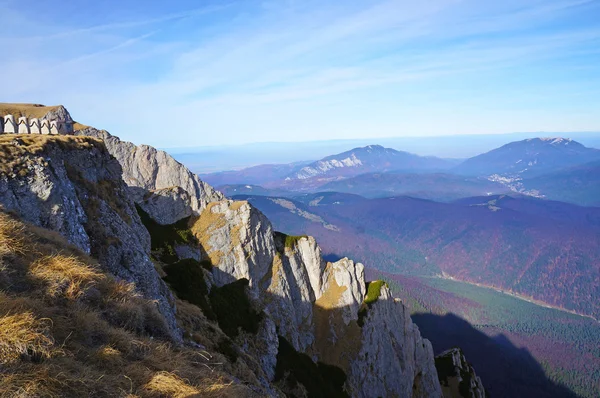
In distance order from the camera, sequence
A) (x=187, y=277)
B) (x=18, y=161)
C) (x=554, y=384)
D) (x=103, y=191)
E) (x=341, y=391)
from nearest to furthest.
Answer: (x=18, y=161)
(x=103, y=191)
(x=187, y=277)
(x=341, y=391)
(x=554, y=384)

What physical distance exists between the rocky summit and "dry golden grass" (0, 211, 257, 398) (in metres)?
0.04

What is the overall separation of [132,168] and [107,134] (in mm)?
9681

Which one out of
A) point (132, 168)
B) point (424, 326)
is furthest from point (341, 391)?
point (424, 326)

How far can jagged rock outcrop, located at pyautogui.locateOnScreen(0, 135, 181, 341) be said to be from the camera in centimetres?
1681

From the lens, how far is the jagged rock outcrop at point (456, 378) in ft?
257

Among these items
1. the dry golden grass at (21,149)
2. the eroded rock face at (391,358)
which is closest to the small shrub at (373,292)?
the eroded rock face at (391,358)

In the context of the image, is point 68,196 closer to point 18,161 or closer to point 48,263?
point 18,161

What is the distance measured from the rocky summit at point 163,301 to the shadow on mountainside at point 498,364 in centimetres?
10206

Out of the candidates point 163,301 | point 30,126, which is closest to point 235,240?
point 30,126

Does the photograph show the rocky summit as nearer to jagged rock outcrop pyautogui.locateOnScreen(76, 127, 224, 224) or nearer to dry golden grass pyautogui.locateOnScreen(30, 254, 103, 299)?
dry golden grass pyautogui.locateOnScreen(30, 254, 103, 299)

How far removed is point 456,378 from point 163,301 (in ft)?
283

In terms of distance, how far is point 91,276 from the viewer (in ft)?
37.9

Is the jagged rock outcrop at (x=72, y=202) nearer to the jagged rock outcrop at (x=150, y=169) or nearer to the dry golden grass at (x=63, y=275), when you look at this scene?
the dry golden grass at (x=63, y=275)

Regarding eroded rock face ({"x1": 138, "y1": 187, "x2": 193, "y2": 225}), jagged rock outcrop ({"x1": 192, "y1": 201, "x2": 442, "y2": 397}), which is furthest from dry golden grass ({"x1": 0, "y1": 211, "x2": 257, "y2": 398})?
eroded rock face ({"x1": 138, "y1": 187, "x2": 193, "y2": 225})
